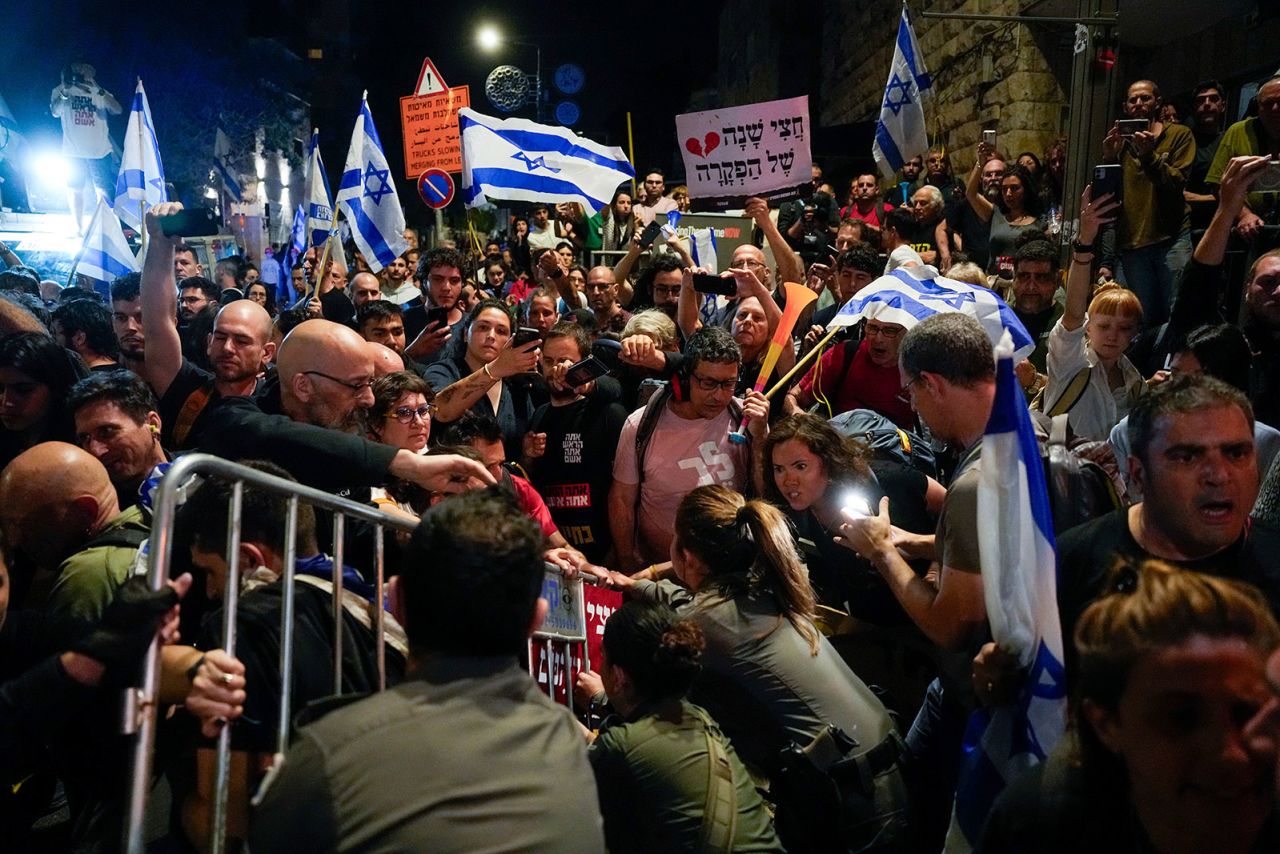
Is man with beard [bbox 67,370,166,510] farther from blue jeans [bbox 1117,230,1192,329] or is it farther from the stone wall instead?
the stone wall

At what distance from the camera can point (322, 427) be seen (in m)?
3.77

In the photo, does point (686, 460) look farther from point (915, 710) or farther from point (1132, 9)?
point (1132, 9)

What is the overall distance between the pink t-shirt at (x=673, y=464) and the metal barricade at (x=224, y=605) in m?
2.38

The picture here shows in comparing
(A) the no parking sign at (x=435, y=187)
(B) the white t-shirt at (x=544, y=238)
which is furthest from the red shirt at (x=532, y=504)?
(B) the white t-shirt at (x=544, y=238)

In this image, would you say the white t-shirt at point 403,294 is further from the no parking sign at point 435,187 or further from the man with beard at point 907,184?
the man with beard at point 907,184

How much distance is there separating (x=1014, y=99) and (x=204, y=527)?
37.6 ft

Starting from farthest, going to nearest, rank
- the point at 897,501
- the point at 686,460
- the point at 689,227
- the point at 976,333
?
1. the point at 689,227
2. the point at 686,460
3. the point at 897,501
4. the point at 976,333

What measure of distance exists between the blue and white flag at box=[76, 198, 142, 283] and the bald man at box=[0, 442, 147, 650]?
650 cm

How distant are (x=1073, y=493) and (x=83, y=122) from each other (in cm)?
1991

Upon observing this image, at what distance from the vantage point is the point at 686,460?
5.20 meters

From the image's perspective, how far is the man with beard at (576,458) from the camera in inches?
217

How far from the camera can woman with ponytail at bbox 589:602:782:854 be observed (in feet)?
10.2

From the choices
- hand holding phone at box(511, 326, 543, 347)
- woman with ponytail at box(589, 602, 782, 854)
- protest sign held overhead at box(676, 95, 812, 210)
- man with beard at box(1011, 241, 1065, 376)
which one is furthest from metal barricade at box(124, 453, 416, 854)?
protest sign held overhead at box(676, 95, 812, 210)

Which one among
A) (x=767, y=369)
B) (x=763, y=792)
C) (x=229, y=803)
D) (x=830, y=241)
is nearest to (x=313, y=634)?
(x=229, y=803)
